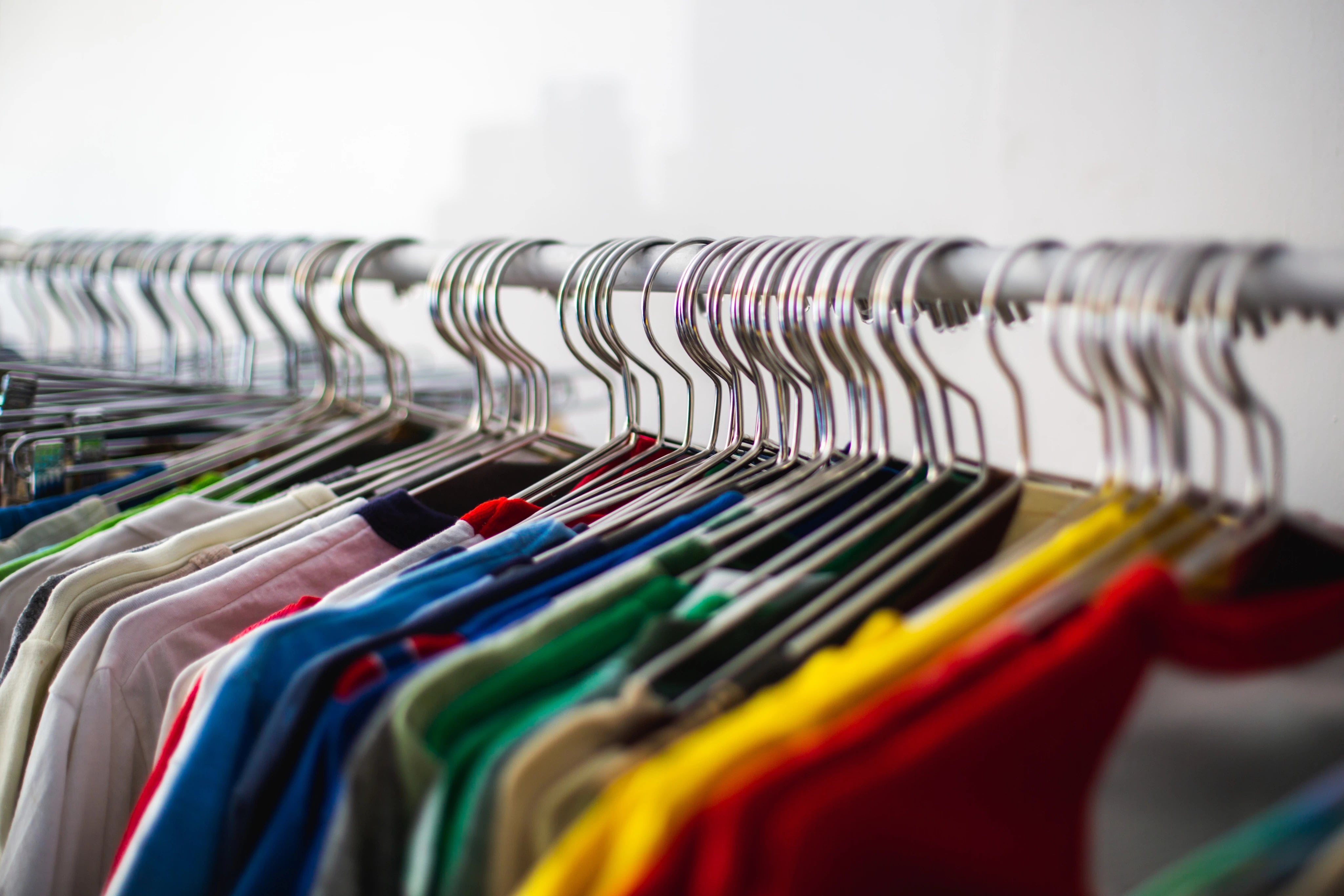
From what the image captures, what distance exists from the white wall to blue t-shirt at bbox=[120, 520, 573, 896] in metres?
0.53

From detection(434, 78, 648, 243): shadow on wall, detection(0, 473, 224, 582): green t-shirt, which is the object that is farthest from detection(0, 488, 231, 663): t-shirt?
detection(434, 78, 648, 243): shadow on wall

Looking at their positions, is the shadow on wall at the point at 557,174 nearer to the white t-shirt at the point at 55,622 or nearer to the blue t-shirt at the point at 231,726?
the white t-shirt at the point at 55,622

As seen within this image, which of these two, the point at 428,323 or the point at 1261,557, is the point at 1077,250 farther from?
the point at 428,323

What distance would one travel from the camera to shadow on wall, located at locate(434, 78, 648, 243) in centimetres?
183

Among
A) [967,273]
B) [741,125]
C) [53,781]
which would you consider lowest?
[53,781]

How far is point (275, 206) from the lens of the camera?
8.01ft

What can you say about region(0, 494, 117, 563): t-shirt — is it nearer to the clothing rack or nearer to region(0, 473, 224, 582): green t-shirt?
region(0, 473, 224, 582): green t-shirt

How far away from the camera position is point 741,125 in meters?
1.64

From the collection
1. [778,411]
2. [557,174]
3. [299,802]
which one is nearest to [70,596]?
[299,802]

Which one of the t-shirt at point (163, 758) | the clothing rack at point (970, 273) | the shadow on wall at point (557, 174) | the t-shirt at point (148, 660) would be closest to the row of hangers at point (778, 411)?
the clothing rack at point (970, 273)

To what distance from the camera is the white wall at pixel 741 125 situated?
107 cm

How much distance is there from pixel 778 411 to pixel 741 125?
117 cm

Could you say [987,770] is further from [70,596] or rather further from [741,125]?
[741,125]

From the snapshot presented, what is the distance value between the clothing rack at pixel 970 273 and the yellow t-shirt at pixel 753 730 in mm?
118
